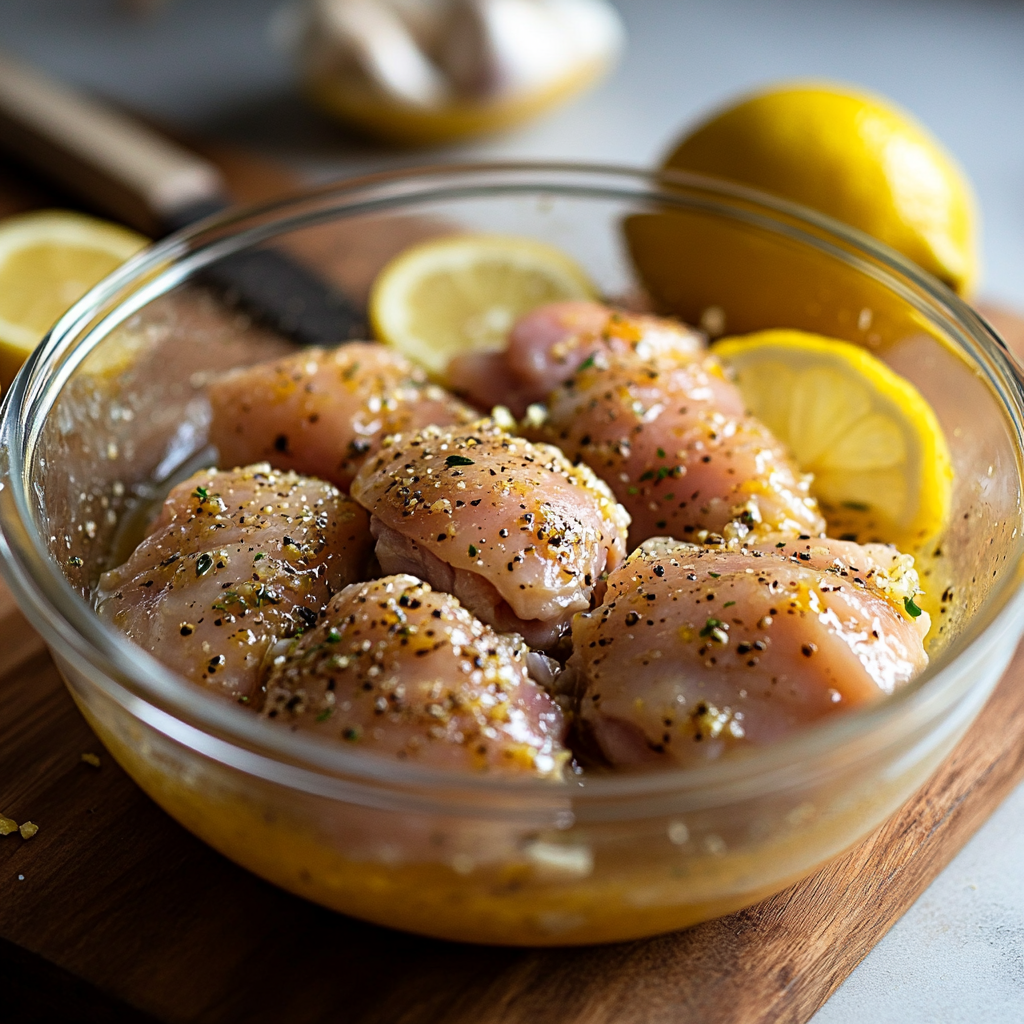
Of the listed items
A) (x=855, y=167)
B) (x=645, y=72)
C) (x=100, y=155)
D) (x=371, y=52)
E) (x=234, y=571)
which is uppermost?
A: (x=855, y=167)

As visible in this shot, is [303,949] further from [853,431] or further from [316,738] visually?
[853,431]

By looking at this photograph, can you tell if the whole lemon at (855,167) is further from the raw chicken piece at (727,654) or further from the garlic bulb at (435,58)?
the raw chicken piece at (727,654)

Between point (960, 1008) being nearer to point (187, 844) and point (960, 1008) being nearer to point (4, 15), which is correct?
point (187, 844)

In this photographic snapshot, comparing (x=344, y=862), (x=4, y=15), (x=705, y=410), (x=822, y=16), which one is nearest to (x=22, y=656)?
(x=344, y=862)

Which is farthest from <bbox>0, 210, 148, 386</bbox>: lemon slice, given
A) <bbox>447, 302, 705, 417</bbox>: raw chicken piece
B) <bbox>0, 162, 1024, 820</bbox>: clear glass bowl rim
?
<bbox>447, 302, 705, 417</bbox>: raw chicken piece

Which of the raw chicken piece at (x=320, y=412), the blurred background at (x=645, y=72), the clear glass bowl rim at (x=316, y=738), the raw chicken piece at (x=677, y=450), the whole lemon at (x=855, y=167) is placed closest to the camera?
the clear glass bowl rim at (x=316, y=738)

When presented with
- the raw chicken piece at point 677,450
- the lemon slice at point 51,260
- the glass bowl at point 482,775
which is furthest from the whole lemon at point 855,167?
the lemon slice at point 51,260

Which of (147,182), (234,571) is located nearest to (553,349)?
(234,571)

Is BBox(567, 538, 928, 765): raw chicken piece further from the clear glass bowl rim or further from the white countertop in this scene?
the white countertop
